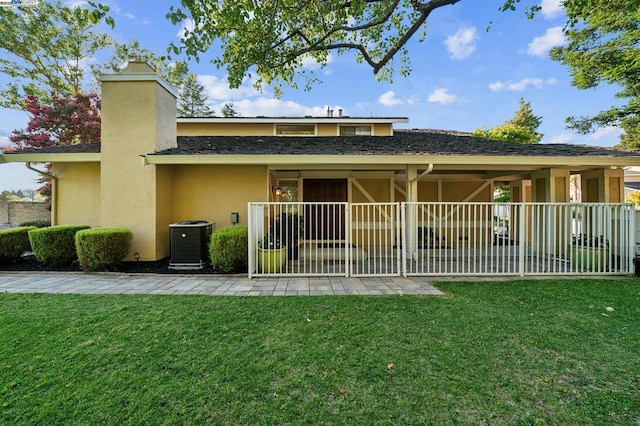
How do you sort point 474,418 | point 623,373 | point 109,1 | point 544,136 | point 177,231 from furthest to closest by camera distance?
1. point 544,136
2. point 177,231
3. point 109,1
4. point 623,373
5. point 474,418

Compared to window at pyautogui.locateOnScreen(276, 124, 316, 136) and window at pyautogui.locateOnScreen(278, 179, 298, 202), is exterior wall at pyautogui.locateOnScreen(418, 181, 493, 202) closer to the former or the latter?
window at pyautogui.locateOnScreen(278, 179, 298, 202)

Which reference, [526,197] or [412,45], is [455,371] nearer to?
[412,45]

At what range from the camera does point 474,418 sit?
210 centimetres

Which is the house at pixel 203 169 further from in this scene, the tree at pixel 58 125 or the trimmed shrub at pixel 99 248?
the tree at pixel 58 125

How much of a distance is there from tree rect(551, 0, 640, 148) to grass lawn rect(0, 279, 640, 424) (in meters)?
15.7

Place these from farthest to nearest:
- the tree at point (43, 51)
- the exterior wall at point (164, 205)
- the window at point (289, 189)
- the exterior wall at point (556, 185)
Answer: the tree at point (43, 51)
the window at point (289, 189)
the exterior wall at point (556, 185)
the exterior wall at point (164, 205)

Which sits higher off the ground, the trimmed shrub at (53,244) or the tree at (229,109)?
the tree at (229,109)

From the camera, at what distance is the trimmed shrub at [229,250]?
6328 millimetres

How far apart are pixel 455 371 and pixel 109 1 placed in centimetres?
690

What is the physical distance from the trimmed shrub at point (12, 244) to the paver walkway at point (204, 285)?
3.72 ft

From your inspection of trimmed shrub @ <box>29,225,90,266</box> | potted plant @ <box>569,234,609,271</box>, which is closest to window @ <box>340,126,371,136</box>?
potted plant @ <box>569,234,609,271</box>

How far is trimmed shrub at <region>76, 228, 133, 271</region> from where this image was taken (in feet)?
20.7

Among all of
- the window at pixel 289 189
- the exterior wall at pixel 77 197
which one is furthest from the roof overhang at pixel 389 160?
the window at pixel 289 189

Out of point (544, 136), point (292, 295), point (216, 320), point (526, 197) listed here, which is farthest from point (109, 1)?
point (544, 136)
